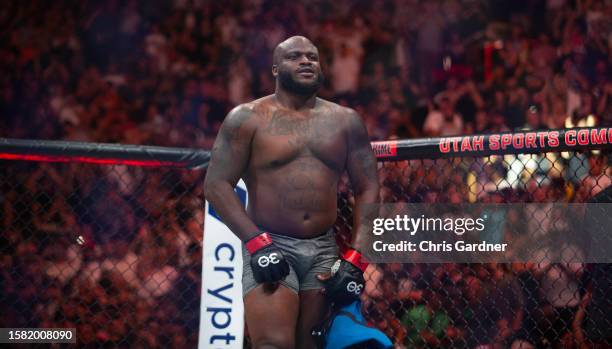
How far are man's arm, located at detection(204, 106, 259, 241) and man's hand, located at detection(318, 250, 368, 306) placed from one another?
0.36 metres

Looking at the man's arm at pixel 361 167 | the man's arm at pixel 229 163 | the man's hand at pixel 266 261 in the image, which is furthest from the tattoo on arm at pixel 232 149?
the man's arm at pixel 361 167

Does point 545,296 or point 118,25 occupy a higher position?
point 118,25

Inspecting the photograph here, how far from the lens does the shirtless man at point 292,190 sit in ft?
9.86

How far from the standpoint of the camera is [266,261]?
290 cm

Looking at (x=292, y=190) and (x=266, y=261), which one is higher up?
(x=292, y=190)

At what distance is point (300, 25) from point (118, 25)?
1495 millimetres

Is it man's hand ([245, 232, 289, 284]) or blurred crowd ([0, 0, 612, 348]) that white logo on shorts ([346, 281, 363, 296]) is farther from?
blurred crowd ([0, 0, 612, 348])

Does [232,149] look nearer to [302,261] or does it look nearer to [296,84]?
[296,84]

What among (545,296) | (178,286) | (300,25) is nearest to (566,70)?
(300,25)

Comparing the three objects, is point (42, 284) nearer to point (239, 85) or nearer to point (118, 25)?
point (239, 85)

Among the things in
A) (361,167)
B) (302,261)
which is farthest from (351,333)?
(361,167)

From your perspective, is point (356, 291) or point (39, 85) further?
point (39, 85)

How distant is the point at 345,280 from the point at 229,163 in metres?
0.61

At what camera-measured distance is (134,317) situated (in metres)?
4.04
